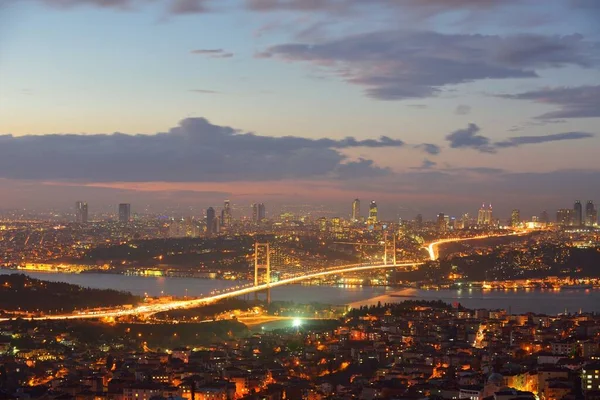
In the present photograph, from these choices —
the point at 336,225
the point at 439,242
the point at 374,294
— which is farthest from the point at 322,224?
the point at 374,294

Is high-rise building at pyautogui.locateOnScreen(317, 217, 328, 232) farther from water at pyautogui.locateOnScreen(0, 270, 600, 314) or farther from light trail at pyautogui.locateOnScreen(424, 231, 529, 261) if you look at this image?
water at pyautogui.locateOnScreen(0, 270, 600, 314)

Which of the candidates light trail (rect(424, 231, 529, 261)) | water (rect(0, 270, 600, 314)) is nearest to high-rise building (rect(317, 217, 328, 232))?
light trail (rect(424, 231, 529, 261))

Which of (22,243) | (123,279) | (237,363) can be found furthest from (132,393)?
(22,243)

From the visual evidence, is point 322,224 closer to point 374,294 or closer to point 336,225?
point 336,225

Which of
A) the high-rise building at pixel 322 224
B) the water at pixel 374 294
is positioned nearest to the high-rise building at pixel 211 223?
the high-rise building at pixel 322 224

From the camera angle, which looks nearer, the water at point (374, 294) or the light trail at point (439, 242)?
the water at point (374, 294)

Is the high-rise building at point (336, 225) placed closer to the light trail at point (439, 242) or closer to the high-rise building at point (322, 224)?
the high-rise building at point (322, 224)

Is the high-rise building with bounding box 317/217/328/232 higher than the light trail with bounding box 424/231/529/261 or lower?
higher

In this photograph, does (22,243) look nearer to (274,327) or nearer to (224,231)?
(224,231)

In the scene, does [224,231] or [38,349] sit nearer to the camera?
[38,349]
